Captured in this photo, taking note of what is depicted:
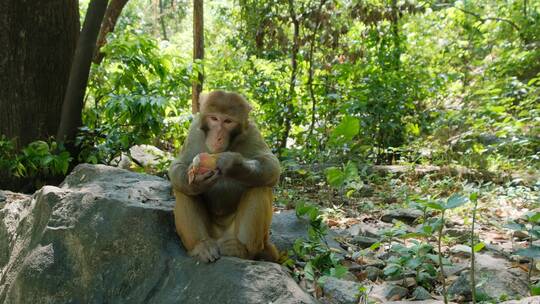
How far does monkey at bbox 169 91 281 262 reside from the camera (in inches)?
139

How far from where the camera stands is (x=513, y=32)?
12.7 meters

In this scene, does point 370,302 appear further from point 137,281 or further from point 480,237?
point 480,237

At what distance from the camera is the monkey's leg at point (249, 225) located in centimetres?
360

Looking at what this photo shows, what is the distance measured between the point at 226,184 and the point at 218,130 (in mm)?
401

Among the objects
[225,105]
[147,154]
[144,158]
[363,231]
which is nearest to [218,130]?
[225,105]

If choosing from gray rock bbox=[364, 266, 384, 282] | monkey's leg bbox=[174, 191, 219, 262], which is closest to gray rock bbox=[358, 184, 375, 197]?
gray rock bbox=[364, 266, 384, 282]

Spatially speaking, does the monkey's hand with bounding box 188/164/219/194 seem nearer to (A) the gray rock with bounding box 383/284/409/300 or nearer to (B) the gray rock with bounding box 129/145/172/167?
(A) the gray rock with bounding box 383/284/409/300

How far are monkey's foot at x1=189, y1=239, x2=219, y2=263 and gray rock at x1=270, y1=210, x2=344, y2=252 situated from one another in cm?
128

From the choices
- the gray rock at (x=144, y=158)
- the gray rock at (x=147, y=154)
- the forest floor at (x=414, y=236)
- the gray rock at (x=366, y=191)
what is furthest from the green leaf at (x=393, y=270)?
the gray rock at (x=147, y=154)

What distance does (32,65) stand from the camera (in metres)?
6.64

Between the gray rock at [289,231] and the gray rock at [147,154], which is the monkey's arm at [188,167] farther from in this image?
the gray rock at [147,154]

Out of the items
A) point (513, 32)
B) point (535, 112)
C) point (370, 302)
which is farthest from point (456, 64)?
point (370, 302)

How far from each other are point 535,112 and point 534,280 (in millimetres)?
5216

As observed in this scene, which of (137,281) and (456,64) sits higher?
(456,64)
